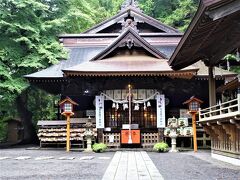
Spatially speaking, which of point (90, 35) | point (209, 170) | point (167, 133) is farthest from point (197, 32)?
point (90, 35)

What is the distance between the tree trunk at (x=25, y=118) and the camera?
26.4 meters

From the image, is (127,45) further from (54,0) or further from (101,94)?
(54,0)

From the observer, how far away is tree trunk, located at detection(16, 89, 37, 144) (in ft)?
86.5

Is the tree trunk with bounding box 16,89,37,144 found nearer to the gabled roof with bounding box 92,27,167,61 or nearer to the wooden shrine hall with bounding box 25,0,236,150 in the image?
the wooden shrine hall with bounding box 25,0,236,150

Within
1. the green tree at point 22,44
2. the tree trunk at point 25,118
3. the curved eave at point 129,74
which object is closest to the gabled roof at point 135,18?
the green tree at point 22,44

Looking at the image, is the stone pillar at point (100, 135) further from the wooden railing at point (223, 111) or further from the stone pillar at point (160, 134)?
the wooden railing at point (223, 111)

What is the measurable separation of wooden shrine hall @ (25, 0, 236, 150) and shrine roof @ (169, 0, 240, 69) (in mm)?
4549

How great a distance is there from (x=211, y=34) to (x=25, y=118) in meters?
18.7

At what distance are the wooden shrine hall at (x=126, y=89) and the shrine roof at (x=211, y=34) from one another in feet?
14.9

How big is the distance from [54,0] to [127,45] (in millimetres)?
8617

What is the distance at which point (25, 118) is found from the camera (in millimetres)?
26594

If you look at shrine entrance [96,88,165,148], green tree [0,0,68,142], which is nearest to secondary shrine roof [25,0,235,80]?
green tree [0,0,68,142]

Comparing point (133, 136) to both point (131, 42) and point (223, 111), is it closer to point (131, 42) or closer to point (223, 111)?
point (131, 42)

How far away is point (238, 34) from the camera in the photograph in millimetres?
11852
